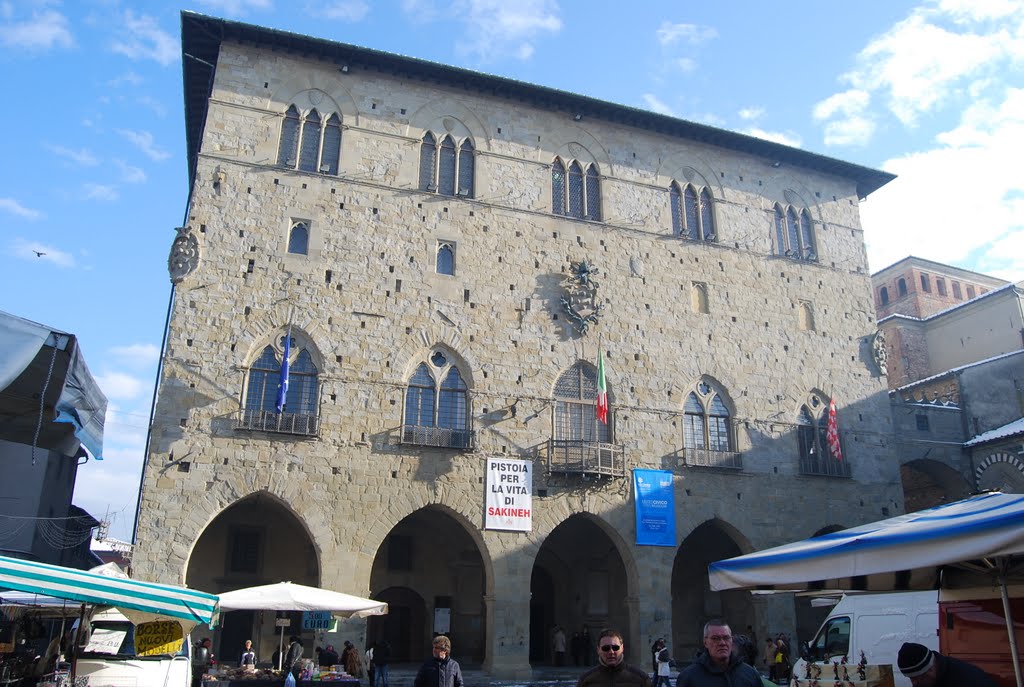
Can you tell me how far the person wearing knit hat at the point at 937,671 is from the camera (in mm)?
4371

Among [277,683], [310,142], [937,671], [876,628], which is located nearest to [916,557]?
[937,671]

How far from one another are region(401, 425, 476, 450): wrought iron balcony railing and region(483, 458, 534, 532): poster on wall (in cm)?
68

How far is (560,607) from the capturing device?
2181cm

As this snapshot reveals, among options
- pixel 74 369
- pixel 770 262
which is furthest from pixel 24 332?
pixel 770 262

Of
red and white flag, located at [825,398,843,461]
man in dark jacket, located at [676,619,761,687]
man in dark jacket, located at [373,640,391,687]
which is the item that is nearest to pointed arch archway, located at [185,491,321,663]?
man in dark jacket, located at [373,640,391,687]

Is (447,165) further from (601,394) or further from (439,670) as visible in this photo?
(439,670)

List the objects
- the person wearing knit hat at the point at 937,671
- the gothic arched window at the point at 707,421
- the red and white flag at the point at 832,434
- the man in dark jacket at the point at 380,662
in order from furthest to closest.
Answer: the red and white flag at the point at 832,434, the gothic arched window at the point at 707,421, the man in dark jacket at the point at 380,662, the person wearing knit hat at the point at 937,671

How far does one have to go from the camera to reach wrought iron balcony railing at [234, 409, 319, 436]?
54.3 ft

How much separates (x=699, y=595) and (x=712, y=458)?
166 inches

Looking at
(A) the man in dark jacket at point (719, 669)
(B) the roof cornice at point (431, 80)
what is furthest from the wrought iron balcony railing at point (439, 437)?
(A) the man in dark jacket at point (719, 669)

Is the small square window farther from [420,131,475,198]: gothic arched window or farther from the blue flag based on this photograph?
the blue flag

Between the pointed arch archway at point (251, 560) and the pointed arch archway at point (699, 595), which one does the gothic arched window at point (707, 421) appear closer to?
the pointed arch archway at point (699, 595)

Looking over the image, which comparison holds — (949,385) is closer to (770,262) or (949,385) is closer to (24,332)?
(770,262)

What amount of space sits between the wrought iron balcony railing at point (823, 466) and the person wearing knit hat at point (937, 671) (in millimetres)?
17305
